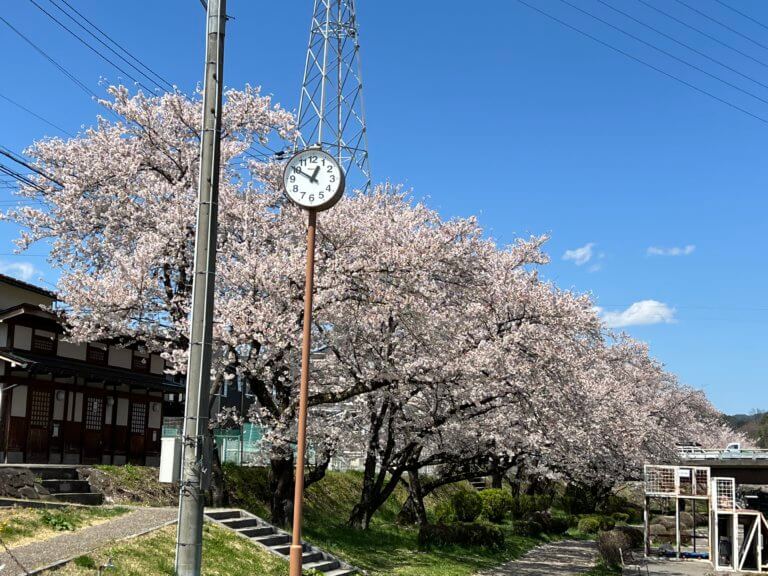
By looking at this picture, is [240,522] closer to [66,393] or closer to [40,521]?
[40,521]

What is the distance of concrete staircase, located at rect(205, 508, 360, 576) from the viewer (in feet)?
56.4

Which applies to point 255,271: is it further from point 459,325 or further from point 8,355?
point 8,355

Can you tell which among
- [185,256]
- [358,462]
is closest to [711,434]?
[358,462]

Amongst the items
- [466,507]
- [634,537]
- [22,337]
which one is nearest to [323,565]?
[22,337]

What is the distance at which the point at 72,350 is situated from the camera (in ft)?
87.0

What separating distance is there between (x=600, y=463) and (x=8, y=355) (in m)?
26.5

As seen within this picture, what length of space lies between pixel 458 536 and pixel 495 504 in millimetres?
12270

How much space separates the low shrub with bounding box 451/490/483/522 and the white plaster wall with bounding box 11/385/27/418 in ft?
58.1

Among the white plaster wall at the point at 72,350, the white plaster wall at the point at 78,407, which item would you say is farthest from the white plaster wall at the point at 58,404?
the white plaster wall at the point at 72,350

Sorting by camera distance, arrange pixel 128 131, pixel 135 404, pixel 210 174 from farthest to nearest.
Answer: pixel 135 404 → pixel 128 131 → pixel 210 174

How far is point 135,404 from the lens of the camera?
29.4 metres

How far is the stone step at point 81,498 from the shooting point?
17750mm

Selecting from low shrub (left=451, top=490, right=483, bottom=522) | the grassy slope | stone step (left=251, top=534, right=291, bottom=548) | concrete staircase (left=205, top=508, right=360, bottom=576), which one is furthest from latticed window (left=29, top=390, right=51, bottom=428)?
low shrub (left=451, top=490, right=483, bottom=522)

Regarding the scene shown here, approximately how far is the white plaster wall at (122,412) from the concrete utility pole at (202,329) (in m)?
20.3
